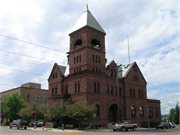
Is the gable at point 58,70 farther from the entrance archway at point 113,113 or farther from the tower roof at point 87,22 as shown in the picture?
the entrance archway at point 113,113

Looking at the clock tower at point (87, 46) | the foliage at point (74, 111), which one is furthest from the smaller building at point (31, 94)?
the foliage at point (74, 111)

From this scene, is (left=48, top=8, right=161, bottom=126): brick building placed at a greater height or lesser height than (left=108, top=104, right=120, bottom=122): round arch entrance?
greater

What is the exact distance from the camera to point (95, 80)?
37.5 m

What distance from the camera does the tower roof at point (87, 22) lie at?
132 ft

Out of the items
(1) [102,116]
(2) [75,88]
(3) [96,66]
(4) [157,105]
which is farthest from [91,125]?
(4) [157,105]

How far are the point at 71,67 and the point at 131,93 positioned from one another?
55.8ft


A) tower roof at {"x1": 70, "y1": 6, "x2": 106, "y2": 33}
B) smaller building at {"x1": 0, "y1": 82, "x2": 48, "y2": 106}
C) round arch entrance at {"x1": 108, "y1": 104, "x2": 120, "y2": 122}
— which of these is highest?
tower roof at {"x1": 70, "y1": 6, "x2": 106, "y2": 33}

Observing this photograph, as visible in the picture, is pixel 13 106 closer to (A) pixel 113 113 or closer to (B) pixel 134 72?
(A) pixel 113 113

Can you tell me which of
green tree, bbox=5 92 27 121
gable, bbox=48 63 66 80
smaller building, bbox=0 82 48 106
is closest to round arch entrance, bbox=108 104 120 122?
gable, bbox=48 63 66 80

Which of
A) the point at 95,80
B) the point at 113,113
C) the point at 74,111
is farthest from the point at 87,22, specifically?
the point at 113,113

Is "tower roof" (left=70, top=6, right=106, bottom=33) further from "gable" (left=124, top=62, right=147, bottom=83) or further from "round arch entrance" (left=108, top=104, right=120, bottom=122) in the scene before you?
"round arch entrance" (left=108, top=104, right=120, bottom=122)

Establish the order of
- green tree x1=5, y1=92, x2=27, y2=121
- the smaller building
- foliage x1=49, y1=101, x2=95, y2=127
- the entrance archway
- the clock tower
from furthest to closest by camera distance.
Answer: the smaller building, green tree x1=5, y1=92, x2=27, y2=121, the entrance archway, the clock tower, foliage x1=49, y1=101, x2=95, y2=127

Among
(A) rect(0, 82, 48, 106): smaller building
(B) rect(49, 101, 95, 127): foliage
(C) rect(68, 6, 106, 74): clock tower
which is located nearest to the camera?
(B) rect(49, 101, 95, 127): foliage

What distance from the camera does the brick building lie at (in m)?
37.0
